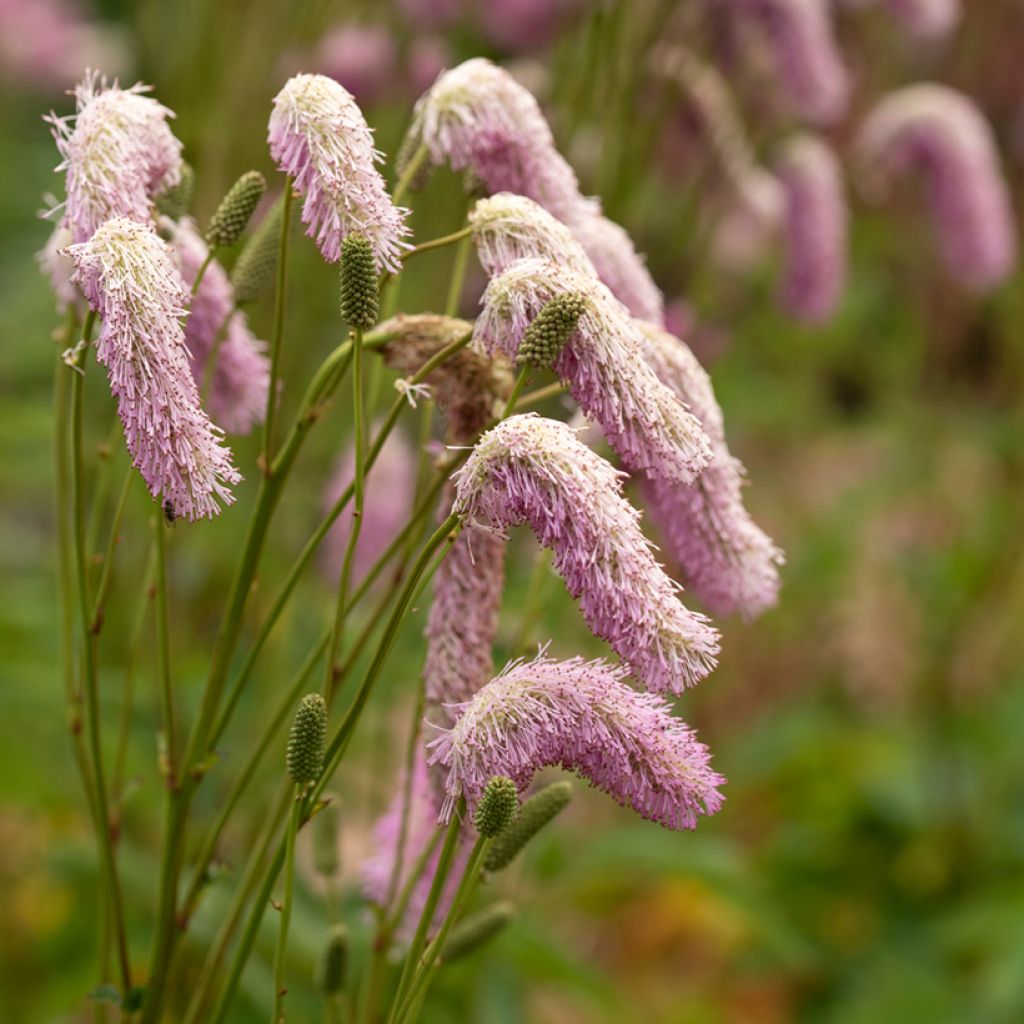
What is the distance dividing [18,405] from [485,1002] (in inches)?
42.7

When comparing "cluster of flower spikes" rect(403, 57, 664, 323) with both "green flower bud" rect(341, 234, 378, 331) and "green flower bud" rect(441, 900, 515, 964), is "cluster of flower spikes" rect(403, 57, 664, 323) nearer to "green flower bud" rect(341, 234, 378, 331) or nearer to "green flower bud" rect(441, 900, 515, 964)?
"green flower bud" rect(341, 234, 378, 331)

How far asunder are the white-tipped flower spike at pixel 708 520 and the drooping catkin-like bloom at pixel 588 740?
0.17 meters

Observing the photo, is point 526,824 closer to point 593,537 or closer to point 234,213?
point 593,537

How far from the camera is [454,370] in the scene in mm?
883

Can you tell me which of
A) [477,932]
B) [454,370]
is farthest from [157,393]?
[477,932]

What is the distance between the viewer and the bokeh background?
177 cm

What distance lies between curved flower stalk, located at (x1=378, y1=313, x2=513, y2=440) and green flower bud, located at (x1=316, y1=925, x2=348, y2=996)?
32 centimetres

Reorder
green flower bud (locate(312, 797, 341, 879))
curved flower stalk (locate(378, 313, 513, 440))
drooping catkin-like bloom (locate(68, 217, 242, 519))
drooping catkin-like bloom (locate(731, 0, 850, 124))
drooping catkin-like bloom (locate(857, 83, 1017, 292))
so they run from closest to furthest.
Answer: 1. drooping catkin-like bloom (locate(68, 217, 242, 519))
2. curved flower stalk (locate(378, 313, 513, 440))
3. green flower bud (locate(312, 797, 341, 879))
4. drooping catkin-like bloom (locate(731, 0, 850, 124))
5. drooping catkin-like bloom (locate(857, 83, 1017, 292))

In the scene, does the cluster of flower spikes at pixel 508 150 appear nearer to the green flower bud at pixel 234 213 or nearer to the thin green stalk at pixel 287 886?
the green flower bud at pixel 234 213

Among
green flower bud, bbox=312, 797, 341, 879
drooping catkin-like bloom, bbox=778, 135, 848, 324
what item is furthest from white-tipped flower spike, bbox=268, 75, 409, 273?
drooping catkin-like bloom, bbox=778, 135, 848, 324

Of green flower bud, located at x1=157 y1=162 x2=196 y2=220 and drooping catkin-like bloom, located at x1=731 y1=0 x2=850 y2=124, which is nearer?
green flower bud, located at x1=157 y1=162 x2=196 y2=220

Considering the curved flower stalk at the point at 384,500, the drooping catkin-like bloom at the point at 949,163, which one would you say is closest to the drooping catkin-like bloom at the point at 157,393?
the curved flower stalk at the point at 384,500

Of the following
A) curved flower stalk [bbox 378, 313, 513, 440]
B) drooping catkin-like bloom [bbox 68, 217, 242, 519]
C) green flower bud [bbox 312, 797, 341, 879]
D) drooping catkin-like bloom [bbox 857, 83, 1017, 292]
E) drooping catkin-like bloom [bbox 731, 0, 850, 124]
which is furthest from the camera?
drooping catkin-like bloom [bbox 857, 83, 1017, 292]

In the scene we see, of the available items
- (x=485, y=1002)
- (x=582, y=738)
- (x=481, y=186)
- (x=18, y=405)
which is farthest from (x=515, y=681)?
(x=18, y=405)
